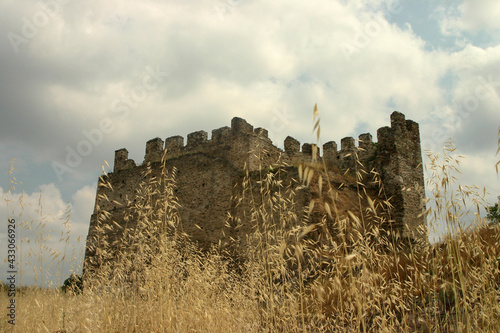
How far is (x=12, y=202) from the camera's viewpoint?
4.09m

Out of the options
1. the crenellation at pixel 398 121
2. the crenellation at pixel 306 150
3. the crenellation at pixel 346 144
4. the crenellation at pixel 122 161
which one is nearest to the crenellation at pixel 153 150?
the crenellation at pixel 122 161

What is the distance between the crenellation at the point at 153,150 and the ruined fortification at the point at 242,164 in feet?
1.28

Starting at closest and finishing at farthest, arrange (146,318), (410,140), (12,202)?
(146,318) < (12,202) < (410,140)

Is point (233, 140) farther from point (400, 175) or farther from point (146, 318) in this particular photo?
point (146, 318)

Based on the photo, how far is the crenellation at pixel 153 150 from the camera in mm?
13742

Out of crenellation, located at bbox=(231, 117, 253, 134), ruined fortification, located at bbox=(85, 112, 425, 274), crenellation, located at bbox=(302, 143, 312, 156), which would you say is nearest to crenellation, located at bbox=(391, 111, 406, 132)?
ruined fortification, located at bbox=(85, 112, 425, 274)

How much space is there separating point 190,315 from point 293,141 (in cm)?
944

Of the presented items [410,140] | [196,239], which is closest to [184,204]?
[196,239]

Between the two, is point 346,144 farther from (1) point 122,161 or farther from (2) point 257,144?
(1) point 122,161

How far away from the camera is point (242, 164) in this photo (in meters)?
11.3

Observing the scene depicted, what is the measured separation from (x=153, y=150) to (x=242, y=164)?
436 cm

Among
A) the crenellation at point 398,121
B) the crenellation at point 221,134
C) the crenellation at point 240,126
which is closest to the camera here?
the crenellation at point 398,121

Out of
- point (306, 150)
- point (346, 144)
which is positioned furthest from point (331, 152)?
point (306, 150)

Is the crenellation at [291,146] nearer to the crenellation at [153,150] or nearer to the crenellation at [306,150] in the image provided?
the crenellation at [306,150]
